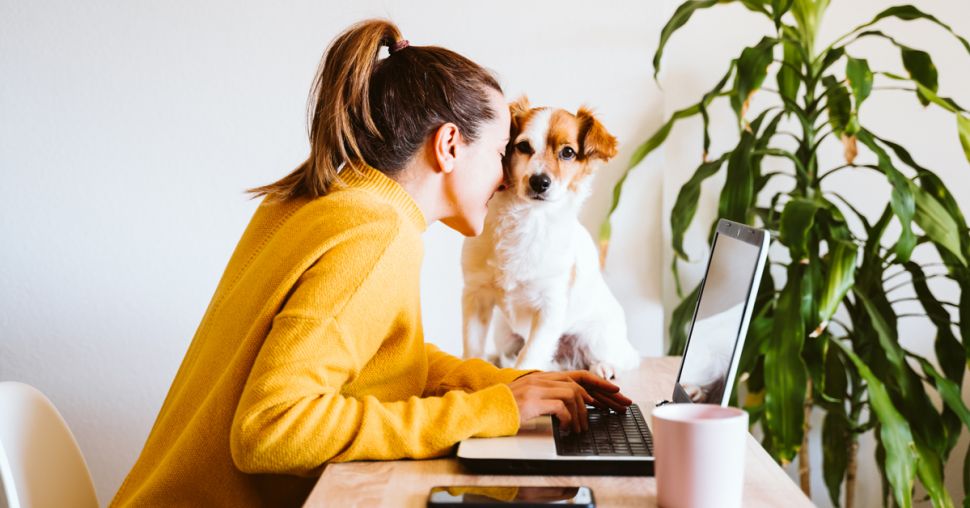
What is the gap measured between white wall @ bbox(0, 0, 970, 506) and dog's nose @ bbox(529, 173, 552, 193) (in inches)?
25.9

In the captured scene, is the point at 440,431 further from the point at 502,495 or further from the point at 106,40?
the point at 106,40

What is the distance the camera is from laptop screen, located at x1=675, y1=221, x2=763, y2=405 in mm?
868

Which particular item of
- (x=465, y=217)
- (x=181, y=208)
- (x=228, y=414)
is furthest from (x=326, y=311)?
(x=181, y=208)

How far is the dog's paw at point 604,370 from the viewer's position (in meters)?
1.54

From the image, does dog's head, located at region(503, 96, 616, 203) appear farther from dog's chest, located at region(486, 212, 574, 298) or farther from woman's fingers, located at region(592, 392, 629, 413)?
woman's fingers, located at region(592, 392, 629, 413)

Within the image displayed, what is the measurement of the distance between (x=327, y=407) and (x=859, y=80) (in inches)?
55.4

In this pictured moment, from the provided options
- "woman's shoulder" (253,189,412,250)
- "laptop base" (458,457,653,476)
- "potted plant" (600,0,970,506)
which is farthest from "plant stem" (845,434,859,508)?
"woman's shoulder" (253,189,412,250)

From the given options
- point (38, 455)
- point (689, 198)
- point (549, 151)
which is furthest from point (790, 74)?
point (38, 455)

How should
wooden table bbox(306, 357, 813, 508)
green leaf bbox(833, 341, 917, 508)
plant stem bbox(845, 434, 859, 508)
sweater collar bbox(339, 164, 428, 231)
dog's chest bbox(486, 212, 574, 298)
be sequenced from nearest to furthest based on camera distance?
wooden table bbox(306, 357, 813, 508) < sweater collar bbox(339, 164, 428, 231) < dog's chest bbox(486, 212, 574, 298) < green leaf bbox(833, 341, 917, 508) < plant stem bbox(845, 434, 859, 508)

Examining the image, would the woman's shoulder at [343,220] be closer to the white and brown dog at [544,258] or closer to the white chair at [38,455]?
the white chair at [38,455]

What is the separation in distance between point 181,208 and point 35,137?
0.41 meters

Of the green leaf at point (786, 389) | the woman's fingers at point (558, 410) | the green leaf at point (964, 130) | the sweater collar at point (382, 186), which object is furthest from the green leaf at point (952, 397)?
the sweater collar at point (382, 186)

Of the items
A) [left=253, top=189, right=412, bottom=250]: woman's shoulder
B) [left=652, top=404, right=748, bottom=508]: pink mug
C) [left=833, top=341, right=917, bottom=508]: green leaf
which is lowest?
[left=833, top=341, right=917, bottom=508]: green leaf

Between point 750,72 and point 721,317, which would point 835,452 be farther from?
point 721,317
